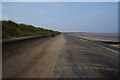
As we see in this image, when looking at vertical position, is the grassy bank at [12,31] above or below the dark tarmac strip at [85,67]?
above

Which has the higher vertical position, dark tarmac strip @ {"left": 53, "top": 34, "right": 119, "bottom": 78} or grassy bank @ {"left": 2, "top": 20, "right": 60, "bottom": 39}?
grassy bank @ {"left": 2, "top": 20, "right": 60, "bottom": 39}

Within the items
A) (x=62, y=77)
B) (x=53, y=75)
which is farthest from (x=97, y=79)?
(x=53, y=75)

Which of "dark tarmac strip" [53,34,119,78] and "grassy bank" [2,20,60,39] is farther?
"grassy bank" [2,20,60,39]

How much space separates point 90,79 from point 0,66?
10.9ft

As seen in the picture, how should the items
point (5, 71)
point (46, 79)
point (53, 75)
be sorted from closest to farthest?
point (46, 79)
point (53, 75)
point (5, 71)

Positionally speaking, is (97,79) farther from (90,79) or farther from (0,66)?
(0,66)

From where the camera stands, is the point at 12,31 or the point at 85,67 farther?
the point at 12,31

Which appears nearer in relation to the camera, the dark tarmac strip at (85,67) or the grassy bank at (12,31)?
the dark tarmac strip at (85,67)

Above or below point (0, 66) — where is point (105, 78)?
below

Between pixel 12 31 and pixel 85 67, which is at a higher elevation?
pixel 12 31

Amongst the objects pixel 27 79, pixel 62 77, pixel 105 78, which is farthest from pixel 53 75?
pixel 105 78

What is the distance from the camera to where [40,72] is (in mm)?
3152

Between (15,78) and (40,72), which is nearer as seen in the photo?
(15,78)

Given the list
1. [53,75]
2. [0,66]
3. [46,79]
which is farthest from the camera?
[0,66]
